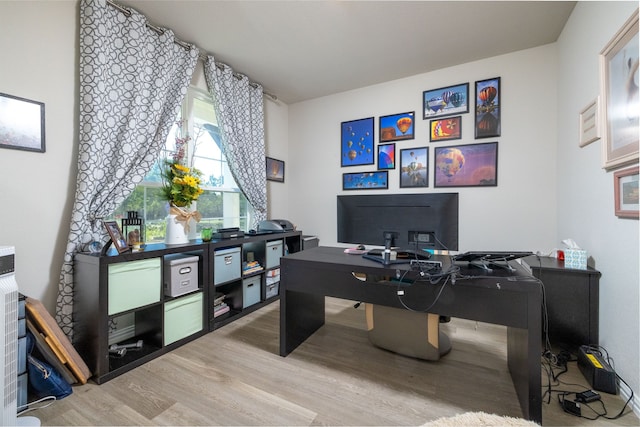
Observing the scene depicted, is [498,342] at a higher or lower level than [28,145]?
lower

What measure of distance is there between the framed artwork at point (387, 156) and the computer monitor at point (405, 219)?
1.78m

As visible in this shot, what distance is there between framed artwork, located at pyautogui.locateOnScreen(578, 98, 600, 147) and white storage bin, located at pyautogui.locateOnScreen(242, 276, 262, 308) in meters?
3.03

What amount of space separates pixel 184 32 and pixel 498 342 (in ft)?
12.4

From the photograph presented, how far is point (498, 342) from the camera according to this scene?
6.84 feet

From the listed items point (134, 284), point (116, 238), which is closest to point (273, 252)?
point (134, 284)

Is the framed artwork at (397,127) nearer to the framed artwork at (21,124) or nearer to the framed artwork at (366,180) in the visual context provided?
the framed artwork at (366,180)

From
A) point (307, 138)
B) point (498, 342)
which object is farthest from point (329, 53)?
point (498, 342)

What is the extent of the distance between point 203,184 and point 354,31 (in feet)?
6.94

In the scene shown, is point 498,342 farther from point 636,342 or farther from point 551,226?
point 551,226

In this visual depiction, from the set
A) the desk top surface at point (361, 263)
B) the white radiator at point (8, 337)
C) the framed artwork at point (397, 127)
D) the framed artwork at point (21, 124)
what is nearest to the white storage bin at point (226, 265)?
the desk top surface at point (361, 263)

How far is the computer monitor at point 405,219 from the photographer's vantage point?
56.2 inches

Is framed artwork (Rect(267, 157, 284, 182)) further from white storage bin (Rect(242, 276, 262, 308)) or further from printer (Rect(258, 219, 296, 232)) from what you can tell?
white storage bin (Rect(242, 276, 262, 308))

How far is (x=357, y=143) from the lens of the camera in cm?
347

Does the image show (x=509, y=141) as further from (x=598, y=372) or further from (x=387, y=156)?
(x=598, y=372)
